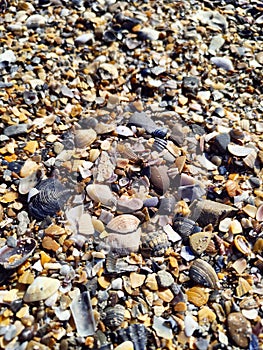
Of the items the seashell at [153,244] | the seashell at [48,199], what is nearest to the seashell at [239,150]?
the seashell at [153,244]

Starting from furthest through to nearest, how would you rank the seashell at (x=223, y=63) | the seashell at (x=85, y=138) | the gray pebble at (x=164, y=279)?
the seashell at (x=223, y=63) → the seashell at (x=85, y=138) → the gray pebble at (x=164, y=279)

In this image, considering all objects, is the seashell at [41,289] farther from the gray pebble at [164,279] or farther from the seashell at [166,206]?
the seashell at [166,206]

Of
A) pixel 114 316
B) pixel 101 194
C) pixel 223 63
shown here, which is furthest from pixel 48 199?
pixel 223 63

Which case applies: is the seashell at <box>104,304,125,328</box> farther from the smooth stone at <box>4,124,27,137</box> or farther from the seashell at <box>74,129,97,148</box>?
the smooth stone at <box>4,124,27,137</box>

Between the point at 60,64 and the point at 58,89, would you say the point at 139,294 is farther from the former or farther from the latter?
the point at 60,64

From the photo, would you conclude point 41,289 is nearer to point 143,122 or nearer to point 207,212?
point 207,212

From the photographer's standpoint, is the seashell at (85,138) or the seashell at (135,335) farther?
the seashell at (85,138)

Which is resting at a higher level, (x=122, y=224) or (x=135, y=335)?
(x=122, y=224)

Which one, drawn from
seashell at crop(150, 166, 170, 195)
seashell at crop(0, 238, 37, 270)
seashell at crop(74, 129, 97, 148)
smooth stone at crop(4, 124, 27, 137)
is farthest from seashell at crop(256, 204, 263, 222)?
smooth stone at crop(4, 124, 27, 137)
